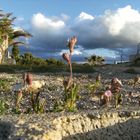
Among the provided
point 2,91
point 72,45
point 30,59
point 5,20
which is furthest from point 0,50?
point 72,45

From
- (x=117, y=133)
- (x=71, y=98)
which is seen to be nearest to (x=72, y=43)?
(x=71, y=98)

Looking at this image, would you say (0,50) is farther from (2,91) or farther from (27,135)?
(27,135)

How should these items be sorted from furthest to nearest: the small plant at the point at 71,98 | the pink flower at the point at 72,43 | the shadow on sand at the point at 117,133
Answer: the small plant at the point at 71,98 → the pink flower at the point at 72,43 → the shadow on sand at the point at 117,133

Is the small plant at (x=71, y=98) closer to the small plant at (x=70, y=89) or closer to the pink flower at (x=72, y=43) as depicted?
the small plant at (x=70, y=89)

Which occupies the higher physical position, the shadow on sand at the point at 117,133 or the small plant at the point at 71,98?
the small plant at the point at 71,98

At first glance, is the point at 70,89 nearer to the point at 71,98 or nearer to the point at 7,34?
the point at 71,98

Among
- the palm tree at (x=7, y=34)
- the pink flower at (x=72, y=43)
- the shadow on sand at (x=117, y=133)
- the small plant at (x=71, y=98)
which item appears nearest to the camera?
the shadow on sand at (x=117, y=133)

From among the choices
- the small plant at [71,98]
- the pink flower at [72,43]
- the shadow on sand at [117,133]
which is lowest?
the shadow on sand at [117,133]

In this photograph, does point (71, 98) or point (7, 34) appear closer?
point (71, 98)

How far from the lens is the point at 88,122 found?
5.12 m

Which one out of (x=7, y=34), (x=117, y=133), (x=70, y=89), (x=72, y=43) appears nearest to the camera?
(x=117, y=133)

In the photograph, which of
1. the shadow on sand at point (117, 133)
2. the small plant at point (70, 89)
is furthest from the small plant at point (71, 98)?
the shadow on sand at point (117, 133)

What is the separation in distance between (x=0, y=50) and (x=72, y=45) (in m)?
51.6

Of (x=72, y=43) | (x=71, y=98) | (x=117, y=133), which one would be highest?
(x=72, y=43)
